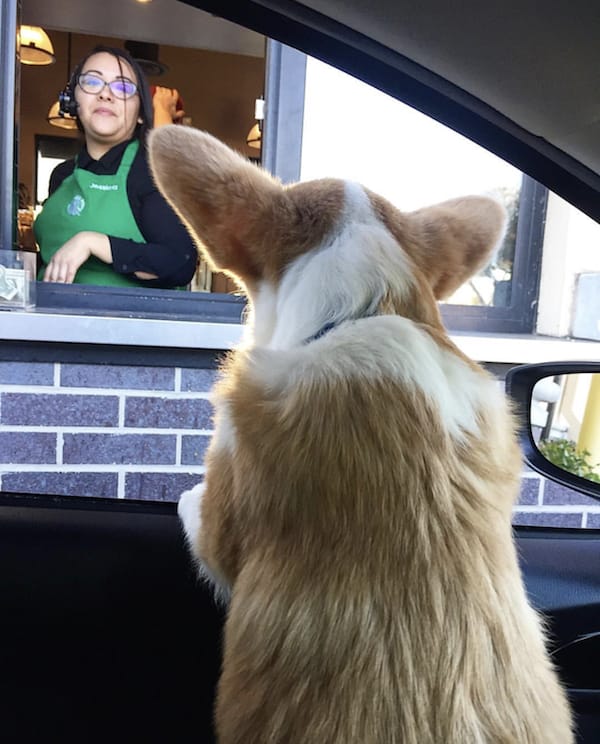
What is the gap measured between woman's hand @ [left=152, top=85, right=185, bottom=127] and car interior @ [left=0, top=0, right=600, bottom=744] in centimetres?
154

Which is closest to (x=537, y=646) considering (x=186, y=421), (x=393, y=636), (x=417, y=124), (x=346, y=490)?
(x=393, y=636)

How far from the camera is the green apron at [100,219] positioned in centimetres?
225

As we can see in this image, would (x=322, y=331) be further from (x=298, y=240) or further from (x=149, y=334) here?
(x=149, y=334)

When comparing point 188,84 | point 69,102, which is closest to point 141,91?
point 69,102

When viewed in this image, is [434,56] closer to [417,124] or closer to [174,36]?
[417,124]

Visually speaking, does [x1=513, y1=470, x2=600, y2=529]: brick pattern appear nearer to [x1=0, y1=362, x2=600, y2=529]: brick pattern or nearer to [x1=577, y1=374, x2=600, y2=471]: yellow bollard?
[x1=0, y1=362, x2=600, y2=529]: brick pattern

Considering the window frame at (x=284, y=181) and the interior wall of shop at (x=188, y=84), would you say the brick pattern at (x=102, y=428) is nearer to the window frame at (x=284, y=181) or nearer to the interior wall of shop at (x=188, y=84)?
the window frame at (x=284, y=181)

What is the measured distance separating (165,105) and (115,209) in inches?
24.4

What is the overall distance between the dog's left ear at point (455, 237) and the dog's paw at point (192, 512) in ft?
1.46

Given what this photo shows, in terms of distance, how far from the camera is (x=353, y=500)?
0.79 m

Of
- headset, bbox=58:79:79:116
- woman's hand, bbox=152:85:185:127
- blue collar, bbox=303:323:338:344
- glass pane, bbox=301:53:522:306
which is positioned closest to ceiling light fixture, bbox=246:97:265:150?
glass pane, bbox=301:53:522:306

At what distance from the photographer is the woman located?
2.20m

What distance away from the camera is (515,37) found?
82cm

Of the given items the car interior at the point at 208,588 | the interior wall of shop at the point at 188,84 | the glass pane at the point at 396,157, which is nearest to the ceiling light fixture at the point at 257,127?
Answer: the interior wall of shop at the point at 188,84
